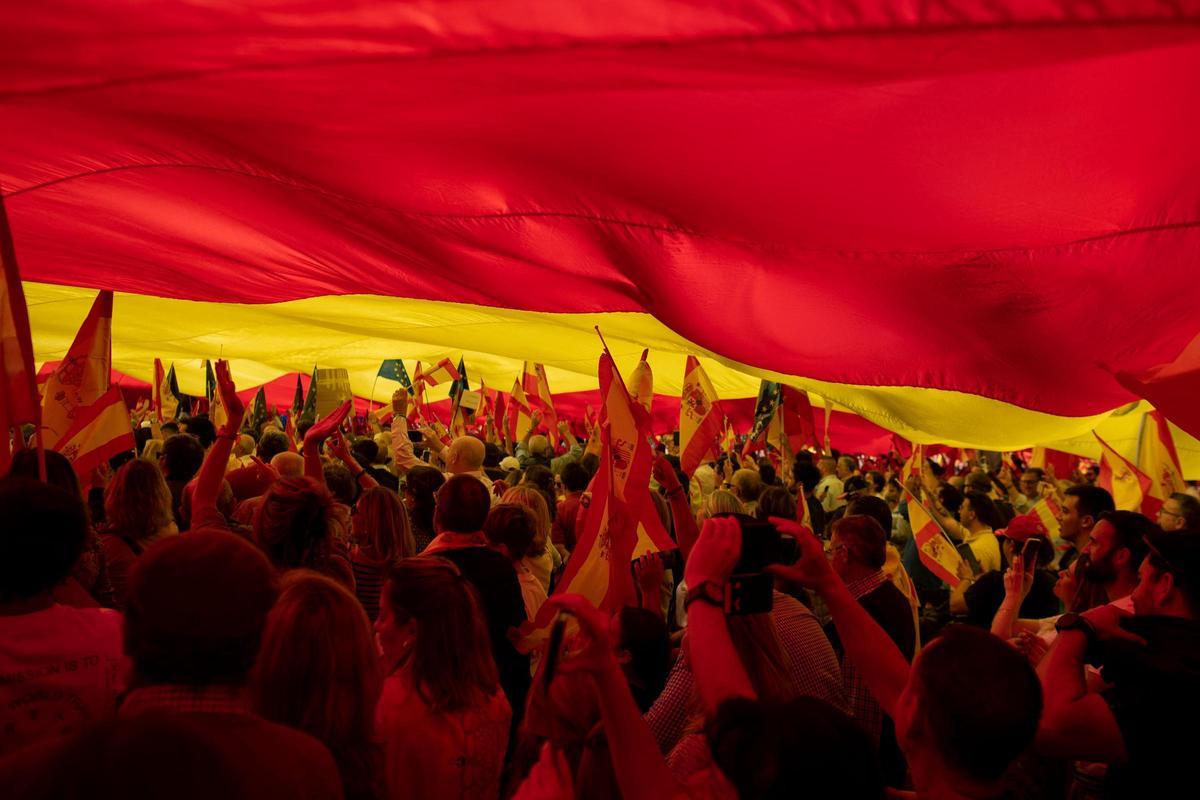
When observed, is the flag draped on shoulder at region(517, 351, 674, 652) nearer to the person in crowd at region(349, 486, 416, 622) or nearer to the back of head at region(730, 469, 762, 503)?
the person in crowd at region(349, 486, 416, 622)

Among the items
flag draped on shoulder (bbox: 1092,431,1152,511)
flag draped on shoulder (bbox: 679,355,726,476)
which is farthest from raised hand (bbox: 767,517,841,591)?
flag draped on shoulder (bbox: 1092,431,1152,511)

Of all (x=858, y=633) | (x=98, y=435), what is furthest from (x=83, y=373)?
(x=858, y=633)

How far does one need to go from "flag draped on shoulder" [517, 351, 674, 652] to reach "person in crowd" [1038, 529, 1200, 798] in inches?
66.3

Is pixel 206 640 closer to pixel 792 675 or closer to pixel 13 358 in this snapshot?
pixel 792 675

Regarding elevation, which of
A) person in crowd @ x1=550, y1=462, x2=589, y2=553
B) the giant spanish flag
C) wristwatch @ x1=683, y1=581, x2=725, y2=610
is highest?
the giant spanish flag

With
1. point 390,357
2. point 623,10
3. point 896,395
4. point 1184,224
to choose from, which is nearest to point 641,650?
point 623,10

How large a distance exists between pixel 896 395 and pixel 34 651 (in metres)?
6.32

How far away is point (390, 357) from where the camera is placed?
513 inches

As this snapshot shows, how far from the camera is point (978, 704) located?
1.94 metres

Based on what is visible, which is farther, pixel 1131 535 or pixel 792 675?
pixel 1131 535

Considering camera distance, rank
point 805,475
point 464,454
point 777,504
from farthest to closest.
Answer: point 805,475 → point 464,454 → point 777,504

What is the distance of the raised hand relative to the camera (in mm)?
2543

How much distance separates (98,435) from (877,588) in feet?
12.1

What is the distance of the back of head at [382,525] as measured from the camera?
14.0 ft
